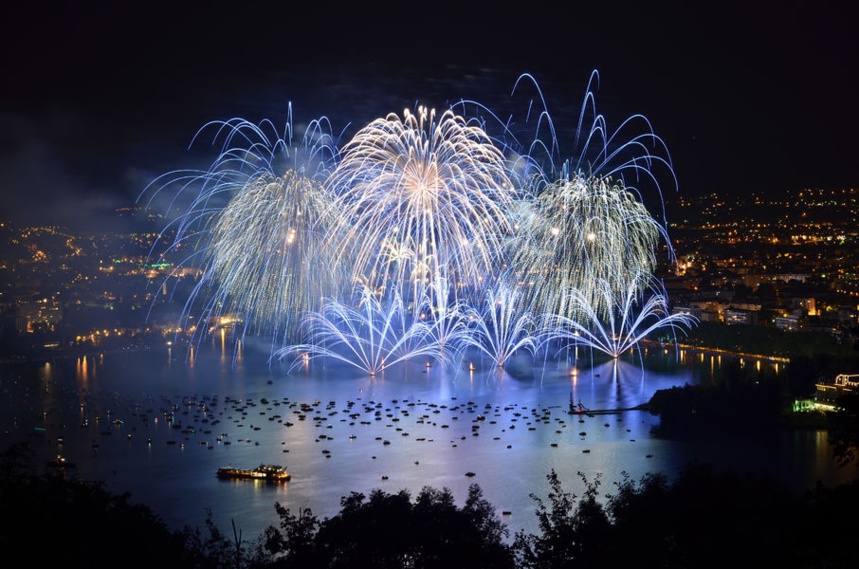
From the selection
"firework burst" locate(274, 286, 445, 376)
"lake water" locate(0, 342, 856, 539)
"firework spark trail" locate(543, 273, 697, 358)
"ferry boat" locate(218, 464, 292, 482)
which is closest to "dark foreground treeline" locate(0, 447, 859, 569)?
"lake water" locate(0, 342, 856, 539)

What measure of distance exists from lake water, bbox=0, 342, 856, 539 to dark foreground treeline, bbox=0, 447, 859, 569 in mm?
3724

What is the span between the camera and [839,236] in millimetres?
40969

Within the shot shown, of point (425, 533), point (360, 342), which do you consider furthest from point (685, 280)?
point (425, 533)

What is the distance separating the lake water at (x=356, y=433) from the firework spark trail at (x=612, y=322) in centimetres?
80

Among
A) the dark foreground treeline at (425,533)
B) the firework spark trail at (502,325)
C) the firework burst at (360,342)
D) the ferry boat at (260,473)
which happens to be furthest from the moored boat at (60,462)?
the dark foreground treeline at (425,533)

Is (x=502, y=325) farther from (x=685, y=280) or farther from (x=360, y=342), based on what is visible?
(x=685, y=280)

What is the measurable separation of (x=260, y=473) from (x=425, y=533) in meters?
6.70

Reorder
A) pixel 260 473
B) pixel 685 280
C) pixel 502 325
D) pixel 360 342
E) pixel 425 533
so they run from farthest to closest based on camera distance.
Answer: pixel 685 280 < pixel 360 342 < pixel 502 325 < pixel 260 473 < pixel 425 533

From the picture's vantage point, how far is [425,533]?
5.73 m

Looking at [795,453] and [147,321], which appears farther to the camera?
[147,321]

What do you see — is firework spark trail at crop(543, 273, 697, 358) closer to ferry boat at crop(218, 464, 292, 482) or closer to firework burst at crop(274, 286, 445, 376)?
firework burst at crop(274, 286, 445, 376)

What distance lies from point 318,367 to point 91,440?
682cm

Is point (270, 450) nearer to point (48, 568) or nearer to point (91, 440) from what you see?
point (91, 440)

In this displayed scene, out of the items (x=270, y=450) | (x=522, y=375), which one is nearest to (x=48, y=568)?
(x=270, y=450)
